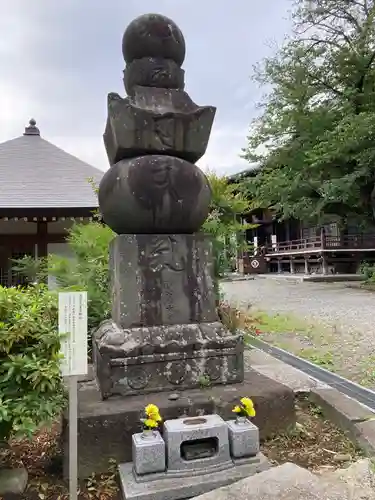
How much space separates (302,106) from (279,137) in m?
1.55

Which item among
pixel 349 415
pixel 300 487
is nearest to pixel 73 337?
pixel 300 487

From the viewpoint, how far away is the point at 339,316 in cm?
945

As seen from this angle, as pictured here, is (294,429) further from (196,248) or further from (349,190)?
(349,190)

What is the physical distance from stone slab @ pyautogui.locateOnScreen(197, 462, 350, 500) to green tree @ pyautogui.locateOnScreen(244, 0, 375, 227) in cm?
1217

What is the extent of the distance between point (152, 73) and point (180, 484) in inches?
120

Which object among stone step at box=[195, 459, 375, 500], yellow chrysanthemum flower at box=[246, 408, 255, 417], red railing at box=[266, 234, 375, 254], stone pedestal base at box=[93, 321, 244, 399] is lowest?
stone step at box=[195, 459, 375, 500]

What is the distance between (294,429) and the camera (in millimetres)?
3057

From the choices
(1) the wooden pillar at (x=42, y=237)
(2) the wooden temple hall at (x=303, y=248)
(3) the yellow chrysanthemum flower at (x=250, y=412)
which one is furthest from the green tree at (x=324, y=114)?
(3) the yellow chrysanthemum flower at (x=250, y=412)

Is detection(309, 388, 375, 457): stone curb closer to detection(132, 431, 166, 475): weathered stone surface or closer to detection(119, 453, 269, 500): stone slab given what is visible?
detection(119, 453, 269, 500): stone slab

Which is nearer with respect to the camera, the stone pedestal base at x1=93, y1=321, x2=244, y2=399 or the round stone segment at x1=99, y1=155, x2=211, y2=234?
the stone pedestal base at x1=93, y1=321, x2=244, y2=399

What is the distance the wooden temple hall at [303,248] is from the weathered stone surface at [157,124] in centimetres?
1313

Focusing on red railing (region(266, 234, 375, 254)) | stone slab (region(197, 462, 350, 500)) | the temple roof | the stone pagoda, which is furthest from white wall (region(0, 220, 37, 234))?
red railing (region(266, 234, 375, 254))

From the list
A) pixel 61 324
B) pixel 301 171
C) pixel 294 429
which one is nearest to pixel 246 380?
pixel 294 429

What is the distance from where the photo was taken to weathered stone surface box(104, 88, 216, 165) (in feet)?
10.9
